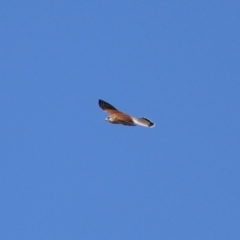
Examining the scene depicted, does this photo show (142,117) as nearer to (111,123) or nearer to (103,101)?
(111,123)

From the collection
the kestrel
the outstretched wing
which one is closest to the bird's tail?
the kestrel

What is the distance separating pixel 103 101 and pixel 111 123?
2.06m

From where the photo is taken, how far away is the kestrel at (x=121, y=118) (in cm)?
2091

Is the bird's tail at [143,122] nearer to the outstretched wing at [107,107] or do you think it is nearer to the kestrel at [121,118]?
the kestrel at [121,118]

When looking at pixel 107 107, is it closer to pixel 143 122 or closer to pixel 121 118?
pixel 121 118

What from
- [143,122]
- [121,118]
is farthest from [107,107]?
[143,122]

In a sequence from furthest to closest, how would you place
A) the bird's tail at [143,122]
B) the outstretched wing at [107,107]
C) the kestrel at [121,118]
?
the outstretched wing at [107,107] < the kestrel at [121,118] < the bird's tail at [143,122]

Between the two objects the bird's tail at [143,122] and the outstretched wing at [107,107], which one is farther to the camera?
the outstretched wing at [107,107]

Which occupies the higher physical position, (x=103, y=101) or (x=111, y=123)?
(x=103, y=101)

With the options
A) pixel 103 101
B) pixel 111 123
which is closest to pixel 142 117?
pixel 111 123

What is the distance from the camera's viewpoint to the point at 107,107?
75.7 feet

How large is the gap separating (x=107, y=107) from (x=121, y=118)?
167 cm

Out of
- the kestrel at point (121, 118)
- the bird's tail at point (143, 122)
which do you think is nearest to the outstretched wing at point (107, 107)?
the kestrel at point (121, 118)

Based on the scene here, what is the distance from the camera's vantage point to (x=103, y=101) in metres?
23.4
